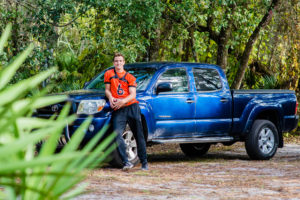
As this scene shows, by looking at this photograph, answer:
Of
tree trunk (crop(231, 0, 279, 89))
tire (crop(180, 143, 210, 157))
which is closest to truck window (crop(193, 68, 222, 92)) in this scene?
tire (crop(180, 143, 210, 157))

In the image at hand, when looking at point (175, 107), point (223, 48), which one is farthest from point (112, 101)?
point (223, 48)

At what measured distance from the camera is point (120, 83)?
353 inches

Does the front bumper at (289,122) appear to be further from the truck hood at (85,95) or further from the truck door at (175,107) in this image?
the truck hood at (85,95)

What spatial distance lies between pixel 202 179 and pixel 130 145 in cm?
162

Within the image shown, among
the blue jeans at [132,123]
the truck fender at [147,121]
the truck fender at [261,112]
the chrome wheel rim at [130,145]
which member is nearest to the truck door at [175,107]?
the truck fender at [147,121]

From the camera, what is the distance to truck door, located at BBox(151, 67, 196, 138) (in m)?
9.91

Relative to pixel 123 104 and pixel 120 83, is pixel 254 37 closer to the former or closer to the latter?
pixel 120 83

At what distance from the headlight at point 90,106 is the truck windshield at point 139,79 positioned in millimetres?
1013

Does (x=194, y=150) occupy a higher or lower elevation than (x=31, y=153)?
lower

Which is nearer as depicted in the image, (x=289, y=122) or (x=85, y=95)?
(x=85, y=95)

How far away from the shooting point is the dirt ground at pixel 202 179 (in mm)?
6762

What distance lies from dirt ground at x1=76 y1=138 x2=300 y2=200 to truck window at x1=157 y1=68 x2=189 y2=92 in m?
1.35

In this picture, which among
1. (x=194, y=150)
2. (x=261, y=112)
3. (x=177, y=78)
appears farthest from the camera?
(x=194, y=150)

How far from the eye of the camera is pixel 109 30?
14156 millimetres
